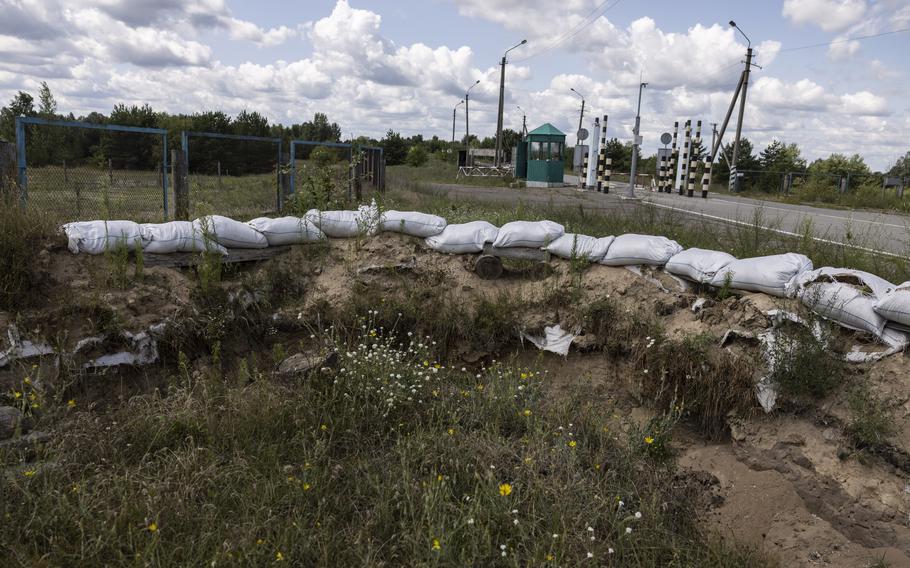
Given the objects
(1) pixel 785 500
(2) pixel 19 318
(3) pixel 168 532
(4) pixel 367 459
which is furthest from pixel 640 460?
(2) pixel 19 318

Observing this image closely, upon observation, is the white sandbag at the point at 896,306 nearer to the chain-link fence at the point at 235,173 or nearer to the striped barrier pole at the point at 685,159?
the chain-link fence at the point at 235,173

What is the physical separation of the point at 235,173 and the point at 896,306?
1350 centimetres

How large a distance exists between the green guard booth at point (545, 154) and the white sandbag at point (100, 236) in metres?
19.3

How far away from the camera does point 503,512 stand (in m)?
2.85

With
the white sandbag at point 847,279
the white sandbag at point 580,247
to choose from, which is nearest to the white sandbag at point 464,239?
the white sandbag at point 580,247

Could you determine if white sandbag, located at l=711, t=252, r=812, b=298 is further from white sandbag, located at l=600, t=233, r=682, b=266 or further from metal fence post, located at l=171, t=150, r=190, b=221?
metal fence post, located at l=171, t=150, r=190, b=221

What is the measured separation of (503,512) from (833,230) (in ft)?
29.2

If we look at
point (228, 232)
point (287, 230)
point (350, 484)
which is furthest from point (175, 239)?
point (350, 484)

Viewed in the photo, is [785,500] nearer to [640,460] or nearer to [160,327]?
[640,460]

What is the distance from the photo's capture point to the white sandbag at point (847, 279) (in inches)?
156

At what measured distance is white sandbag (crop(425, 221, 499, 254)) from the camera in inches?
213

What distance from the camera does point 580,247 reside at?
5.15 meters

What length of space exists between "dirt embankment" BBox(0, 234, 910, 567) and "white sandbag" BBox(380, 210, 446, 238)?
9cm

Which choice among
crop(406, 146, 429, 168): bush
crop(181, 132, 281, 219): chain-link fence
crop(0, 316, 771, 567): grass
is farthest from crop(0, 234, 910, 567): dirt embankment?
crop(406, 146, 429, 168): bush
